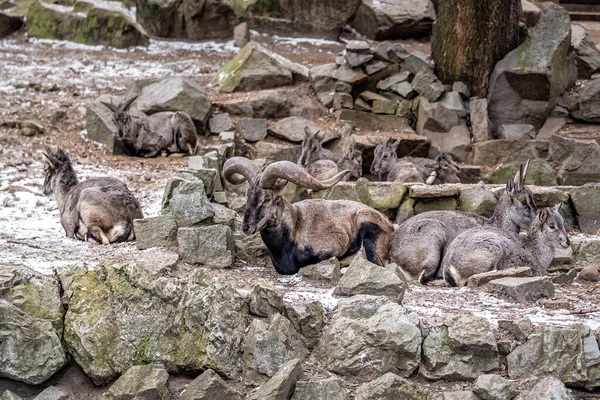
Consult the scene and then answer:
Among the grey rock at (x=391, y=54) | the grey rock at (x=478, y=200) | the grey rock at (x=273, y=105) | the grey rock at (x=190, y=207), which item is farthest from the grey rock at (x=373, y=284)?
the grey rock at (x=391, y=54)

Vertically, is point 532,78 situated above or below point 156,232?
below

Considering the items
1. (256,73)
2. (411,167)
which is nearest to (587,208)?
(411,167)

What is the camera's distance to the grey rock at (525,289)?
8070 mm

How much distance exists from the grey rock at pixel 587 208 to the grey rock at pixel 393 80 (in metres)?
5.33

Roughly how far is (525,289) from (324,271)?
189cm

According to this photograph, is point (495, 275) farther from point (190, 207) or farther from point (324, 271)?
point (190, 207)

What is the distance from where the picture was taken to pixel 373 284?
7.89 metres

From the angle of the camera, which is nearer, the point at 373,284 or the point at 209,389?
the point at 209,389

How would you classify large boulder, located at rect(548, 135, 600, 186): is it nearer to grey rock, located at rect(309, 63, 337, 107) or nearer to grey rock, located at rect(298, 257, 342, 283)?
grey rock, located at rect(309, 63, 337, 107)

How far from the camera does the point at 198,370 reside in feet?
24.3

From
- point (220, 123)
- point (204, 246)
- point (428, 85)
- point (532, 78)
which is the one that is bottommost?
point (220, 123)

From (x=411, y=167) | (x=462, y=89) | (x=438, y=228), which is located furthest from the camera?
(x=462, y=89)

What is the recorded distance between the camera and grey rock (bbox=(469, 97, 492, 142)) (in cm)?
1568

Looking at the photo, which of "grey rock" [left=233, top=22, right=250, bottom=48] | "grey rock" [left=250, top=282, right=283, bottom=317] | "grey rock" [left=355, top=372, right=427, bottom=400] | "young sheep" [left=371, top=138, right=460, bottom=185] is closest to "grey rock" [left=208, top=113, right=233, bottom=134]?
"young sheep" [left=371, top=138, right=460, bottom=185]
